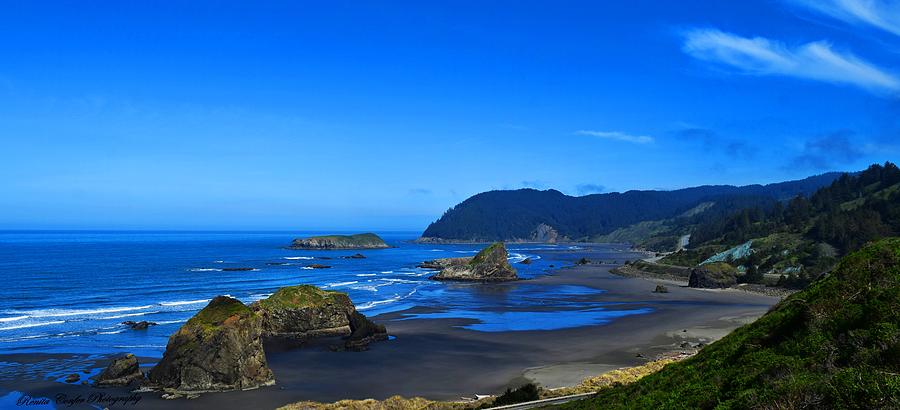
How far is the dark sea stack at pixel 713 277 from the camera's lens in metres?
103

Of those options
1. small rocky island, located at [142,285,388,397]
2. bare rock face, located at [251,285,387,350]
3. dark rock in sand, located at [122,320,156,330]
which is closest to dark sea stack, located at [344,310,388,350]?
bare rock face, located at [251,285,387,350]

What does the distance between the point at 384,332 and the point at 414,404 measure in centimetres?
2371

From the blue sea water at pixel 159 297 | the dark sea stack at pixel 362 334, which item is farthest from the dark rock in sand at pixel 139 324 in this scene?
the dark sea stack at pixel 362 334

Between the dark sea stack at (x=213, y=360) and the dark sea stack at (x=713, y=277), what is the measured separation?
8723 cm

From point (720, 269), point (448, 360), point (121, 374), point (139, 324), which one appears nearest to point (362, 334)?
point (448, 360)

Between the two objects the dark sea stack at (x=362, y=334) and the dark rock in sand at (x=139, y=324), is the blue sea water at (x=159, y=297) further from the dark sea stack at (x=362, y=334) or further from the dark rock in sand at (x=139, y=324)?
the dark sea stack at (x=362, y=334)

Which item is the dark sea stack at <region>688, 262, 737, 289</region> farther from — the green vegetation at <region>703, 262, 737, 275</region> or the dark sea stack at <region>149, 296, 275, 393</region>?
the dark sea stack at <region>149, 296, 275, 393</region>

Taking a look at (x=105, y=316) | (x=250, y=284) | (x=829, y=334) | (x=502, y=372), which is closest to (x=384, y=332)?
(x=502, y=372)

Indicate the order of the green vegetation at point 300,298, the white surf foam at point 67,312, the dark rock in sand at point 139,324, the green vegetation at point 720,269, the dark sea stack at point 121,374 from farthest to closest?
the green vegetation at point 720,269 < the white surf foam at point 67,312 < the dark rock in sand at point 139,324 < the green vegetation at point 300,298 < the dark sea stack at point 121,374

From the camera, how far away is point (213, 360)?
3688 centimetres

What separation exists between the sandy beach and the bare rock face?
11.4 ft

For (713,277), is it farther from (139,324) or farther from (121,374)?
(121,374)

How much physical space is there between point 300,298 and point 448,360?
1825cm

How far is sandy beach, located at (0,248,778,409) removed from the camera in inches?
1385
